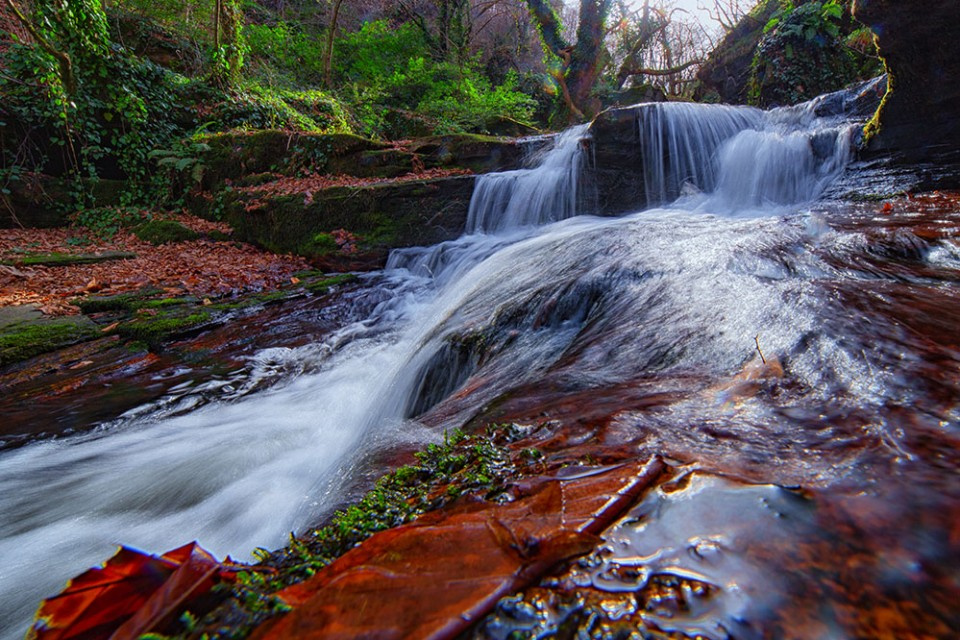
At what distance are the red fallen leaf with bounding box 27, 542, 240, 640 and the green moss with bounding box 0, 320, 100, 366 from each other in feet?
15.1

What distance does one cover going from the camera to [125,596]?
2.74 ft

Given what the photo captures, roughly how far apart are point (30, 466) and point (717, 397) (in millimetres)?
4070

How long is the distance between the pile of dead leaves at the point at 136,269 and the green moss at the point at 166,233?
13 cm

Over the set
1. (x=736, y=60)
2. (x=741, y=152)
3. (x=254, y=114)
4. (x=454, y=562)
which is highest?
(x=736, y=60)

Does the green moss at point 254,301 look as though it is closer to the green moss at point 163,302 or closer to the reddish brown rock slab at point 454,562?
the green moss at point 163,302

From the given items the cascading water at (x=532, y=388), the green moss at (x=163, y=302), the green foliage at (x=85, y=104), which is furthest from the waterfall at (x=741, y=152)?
the green foliage at (x=85, y=104)

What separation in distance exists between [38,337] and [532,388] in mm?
5081

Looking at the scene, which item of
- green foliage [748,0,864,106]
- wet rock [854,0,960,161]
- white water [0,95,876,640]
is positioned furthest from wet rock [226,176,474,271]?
green foliage [748,0,864,106]

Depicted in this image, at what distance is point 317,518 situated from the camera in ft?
5.05

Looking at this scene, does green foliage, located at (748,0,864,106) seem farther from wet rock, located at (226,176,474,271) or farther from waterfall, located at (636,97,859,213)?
wet rock, located at (226,176,474,271)

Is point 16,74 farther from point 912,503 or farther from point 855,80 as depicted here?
point 855,80

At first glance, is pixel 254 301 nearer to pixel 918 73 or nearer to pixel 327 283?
pixel 327 283

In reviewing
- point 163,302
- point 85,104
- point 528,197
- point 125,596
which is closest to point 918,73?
point 528,197

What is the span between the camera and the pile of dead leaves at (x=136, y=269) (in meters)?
5.64
